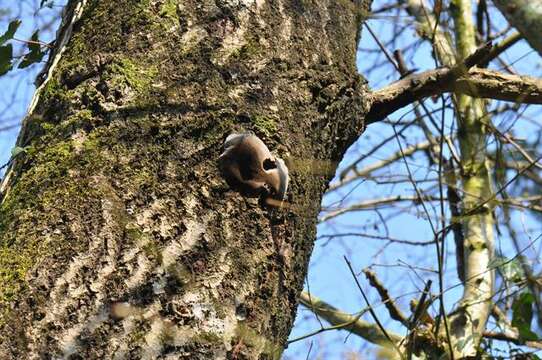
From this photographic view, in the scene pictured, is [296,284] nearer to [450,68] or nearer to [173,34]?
[173,34]

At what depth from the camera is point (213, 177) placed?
1.08 meters

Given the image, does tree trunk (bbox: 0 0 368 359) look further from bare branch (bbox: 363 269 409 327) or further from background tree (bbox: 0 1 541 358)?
bare branch (bbox: 363 269 409 327)

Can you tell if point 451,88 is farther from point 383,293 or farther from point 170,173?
point 383,293

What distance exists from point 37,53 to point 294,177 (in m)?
0.68

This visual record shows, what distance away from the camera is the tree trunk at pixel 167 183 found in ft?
3.10

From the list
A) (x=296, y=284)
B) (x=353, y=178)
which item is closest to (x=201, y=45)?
(x=296, y=284)

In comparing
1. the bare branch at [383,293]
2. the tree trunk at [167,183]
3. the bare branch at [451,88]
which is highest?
the bare branch at [383,293]

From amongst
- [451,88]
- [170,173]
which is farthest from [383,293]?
[170,173]

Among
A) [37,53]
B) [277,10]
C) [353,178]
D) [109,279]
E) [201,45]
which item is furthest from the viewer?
[353,178]

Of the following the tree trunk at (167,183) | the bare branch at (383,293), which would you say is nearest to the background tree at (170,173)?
the tree trunk at (167,183)

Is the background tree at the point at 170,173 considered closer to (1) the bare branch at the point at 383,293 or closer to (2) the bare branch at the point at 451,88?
(2) the bare branch at the point at 451,88

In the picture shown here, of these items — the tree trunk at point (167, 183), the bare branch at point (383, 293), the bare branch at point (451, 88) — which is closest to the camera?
the tree trunk at point (167, 183)

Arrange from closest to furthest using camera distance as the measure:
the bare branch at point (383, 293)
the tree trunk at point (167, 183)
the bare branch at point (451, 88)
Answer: the tree trunk at point (167, 183), the bare branch at point (451, 88), the bare branch at point (383, 293)

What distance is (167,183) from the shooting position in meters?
1.05
